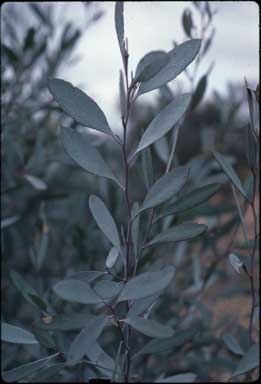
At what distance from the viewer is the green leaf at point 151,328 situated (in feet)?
1.92

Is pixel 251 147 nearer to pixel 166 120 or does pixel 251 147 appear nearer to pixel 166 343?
pixel 166 120

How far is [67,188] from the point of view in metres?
2.08

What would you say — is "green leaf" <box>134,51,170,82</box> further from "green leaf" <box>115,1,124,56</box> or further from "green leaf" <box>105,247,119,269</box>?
"green leaf" <box>105,247,119,269</box>

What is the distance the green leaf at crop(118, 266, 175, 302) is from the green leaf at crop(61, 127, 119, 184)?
15 centimetres

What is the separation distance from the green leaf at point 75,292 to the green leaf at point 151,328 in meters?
0.05

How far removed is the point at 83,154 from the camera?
2.28ft

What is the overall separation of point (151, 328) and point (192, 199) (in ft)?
0.63

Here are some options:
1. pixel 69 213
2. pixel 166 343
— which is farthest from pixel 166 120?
pixel 69 213

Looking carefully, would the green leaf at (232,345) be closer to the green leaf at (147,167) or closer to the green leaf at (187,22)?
the green leaf at (147,167)

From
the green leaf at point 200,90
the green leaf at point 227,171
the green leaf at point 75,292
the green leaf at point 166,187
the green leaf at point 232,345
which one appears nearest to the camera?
the green leaf at point 75,292

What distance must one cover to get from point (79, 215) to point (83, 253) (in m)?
0.22

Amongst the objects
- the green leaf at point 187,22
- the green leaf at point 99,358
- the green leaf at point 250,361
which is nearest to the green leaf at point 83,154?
the green leaf at point 99,358

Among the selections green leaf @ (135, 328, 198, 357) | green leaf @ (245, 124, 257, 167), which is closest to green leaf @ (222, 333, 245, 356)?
green leaf @ (135, 328, 198, 357)

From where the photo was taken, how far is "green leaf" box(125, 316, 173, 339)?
585mm
